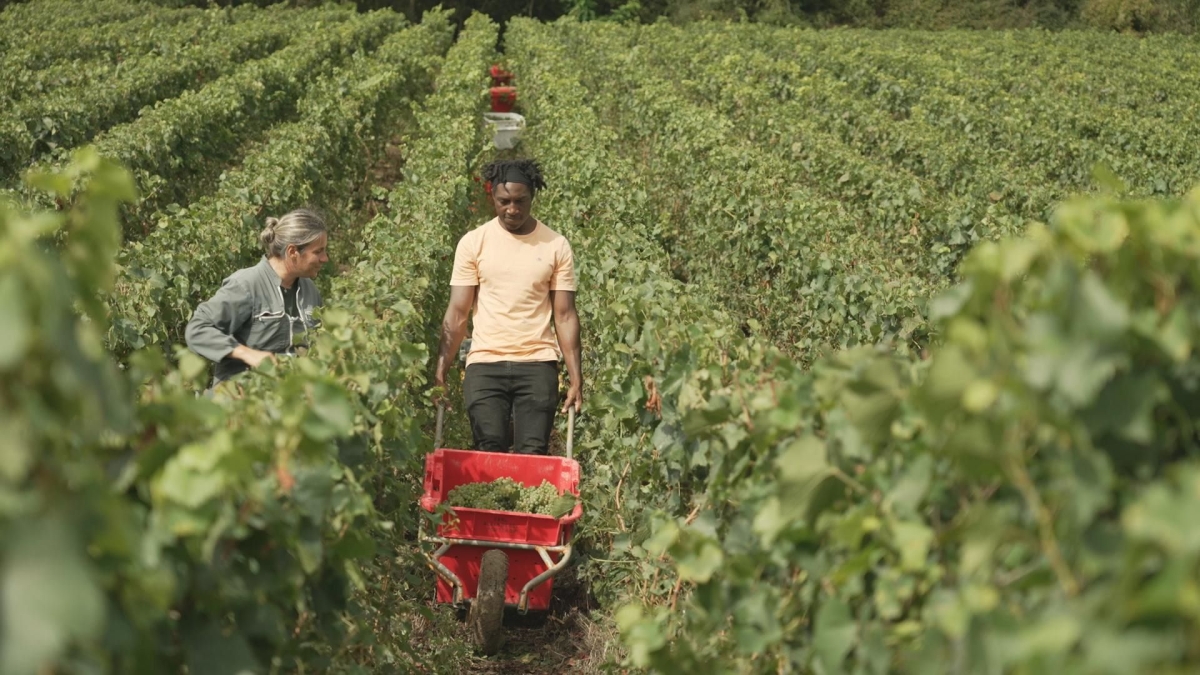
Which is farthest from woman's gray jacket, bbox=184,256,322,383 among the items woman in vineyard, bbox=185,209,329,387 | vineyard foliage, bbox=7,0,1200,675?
vineyard foliage, bbox=7,0,1200,675

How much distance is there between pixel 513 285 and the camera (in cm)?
555

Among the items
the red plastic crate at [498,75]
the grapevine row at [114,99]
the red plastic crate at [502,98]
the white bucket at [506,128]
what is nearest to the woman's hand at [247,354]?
the grapevine row at [114,99]

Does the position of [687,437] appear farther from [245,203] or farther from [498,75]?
[498,75]

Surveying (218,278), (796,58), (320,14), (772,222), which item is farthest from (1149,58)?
(218,278)

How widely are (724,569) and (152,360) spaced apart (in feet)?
4.43

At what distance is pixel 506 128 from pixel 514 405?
10458 millimetres

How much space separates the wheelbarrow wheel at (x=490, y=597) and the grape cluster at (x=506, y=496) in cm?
22

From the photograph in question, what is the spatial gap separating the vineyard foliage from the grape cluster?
2 cm

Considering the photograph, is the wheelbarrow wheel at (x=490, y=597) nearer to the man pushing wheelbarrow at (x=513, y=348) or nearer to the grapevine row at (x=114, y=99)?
the man pushing wheelbarrow at (x=513, y=348)

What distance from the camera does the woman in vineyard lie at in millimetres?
4883

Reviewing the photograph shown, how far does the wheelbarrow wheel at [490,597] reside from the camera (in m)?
4.66

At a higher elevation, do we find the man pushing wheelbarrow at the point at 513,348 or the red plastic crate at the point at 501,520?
the man pushing wheelbarrow at the point at 513,348

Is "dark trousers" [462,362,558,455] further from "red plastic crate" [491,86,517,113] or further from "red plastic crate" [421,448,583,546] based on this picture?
"red plastic crate" [491,86,517,113]

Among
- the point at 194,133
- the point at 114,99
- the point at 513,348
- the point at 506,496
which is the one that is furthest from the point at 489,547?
the point at 114,99
